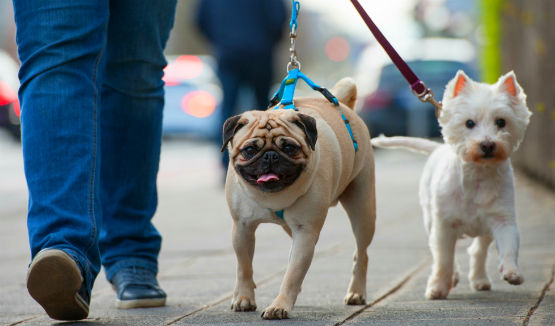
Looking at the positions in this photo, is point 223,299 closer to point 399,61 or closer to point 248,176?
point 248,176

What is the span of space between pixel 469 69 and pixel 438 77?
1.92 ft

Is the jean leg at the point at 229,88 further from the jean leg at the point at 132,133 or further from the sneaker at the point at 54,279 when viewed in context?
the sneaker at the point at 54,279

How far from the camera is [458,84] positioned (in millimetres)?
4223

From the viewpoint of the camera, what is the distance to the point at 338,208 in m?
8.64

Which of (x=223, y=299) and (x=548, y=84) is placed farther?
(x=548, y=84)

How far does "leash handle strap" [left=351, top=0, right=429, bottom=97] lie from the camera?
432cm

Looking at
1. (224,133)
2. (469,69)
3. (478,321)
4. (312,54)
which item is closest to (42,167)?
(224,133)

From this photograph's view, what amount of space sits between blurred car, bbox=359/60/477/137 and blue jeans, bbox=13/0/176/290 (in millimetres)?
13039

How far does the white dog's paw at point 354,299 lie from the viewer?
3.91 metres

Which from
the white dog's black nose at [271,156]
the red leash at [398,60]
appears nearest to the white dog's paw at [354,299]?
the white dog's black nose at [271,156]

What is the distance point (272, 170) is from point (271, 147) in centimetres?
9

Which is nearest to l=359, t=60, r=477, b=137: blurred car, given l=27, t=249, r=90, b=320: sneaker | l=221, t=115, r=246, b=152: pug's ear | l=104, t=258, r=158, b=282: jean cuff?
l=104, t=258, r=158, b=282: jean cuff

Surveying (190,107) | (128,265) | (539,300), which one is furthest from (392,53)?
(190,107)

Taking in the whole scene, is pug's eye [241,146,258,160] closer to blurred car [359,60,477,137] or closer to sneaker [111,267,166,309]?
sneaker [111,267,166,309]
